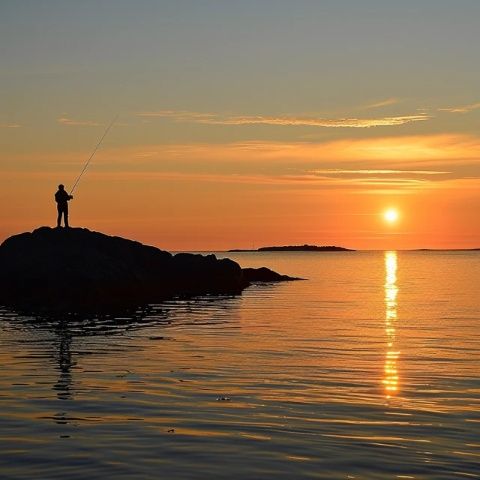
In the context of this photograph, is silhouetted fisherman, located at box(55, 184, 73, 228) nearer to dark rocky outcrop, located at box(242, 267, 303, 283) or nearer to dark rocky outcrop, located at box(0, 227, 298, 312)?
dark rocky outcrop, located at box(0, 227, 298, 312)

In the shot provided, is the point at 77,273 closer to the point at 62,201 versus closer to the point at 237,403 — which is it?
the point at 62,201

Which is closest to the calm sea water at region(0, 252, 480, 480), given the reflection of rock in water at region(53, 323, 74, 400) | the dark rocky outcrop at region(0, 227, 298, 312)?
the reflection of rock in water at region(53, 323, 74, 400)

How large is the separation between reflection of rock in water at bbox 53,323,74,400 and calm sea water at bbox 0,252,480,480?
0.04 meters

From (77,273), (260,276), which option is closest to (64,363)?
(77,273)

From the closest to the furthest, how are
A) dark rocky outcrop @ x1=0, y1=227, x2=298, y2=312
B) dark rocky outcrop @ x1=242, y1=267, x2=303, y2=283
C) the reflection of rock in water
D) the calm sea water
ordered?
the calm sea water
the reflection of rock in water
dark rocky outcrop @ x1=0, y1=227, x2=298, y2=312
dark rocky outcrop @ x1=242, y1=267, x2=303, y2=283

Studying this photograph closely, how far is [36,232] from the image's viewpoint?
48.9 meters

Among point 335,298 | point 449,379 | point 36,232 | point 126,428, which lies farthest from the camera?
point 335,298

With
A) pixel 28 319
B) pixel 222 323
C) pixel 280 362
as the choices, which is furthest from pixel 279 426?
pixel 28 319

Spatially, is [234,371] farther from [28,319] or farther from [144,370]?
[28,319]

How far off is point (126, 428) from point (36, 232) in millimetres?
37203

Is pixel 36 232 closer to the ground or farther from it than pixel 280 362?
farther from it

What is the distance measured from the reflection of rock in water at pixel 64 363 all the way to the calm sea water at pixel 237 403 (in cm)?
4

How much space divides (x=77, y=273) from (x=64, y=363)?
24327mm

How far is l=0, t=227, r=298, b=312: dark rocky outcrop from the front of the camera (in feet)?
147
